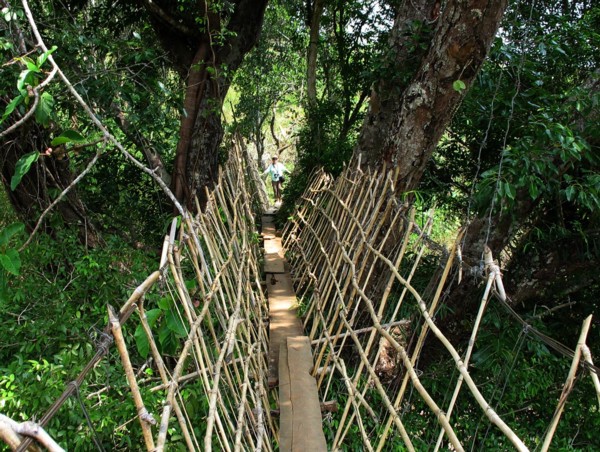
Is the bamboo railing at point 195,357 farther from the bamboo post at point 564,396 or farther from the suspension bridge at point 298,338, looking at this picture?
the bamboo post at point 564,396

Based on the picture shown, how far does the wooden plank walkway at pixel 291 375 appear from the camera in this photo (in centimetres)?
214

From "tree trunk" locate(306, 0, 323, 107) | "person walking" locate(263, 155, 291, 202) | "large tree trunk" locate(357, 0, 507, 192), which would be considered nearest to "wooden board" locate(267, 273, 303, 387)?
"large tree trunk" locate(357, 0, 507, 192)

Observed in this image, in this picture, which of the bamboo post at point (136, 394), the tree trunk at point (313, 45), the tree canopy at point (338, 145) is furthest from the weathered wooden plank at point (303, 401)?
the tree trunk at point (313, 45)

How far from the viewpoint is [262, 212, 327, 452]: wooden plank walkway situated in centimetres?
214

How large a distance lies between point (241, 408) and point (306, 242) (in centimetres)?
250

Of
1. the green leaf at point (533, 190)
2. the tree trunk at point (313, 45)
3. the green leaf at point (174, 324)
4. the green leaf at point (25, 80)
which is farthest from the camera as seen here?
the tree trunk at point (313, 45)

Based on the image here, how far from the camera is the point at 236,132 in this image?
550 cm

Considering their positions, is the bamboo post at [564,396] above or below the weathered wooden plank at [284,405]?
above

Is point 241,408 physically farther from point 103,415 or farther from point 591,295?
point 591,295

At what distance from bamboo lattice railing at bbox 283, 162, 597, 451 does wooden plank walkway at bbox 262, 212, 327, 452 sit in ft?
0.27

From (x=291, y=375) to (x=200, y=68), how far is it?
9.47 ft

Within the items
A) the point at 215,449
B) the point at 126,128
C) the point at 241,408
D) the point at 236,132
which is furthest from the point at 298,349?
the point at 236,132

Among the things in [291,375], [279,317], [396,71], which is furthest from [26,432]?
[396,71]

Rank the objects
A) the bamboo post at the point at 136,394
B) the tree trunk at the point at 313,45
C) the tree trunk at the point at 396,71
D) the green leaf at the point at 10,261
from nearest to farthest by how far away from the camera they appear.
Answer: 1. the bamboo post at the point at 136,394
2. the green leaf at the point at 10,261
3. the tree trunk at the point at 396,71
4. the tree trunk at the point at 313,45
